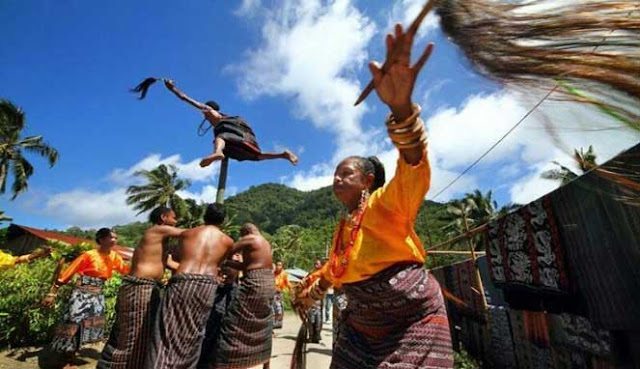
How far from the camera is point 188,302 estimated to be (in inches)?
139

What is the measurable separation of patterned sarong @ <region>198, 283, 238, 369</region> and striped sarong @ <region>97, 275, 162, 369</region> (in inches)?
22.8

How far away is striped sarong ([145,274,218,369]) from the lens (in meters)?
3.31

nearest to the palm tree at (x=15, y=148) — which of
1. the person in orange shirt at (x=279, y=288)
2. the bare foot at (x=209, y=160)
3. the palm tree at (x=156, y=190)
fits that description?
the palm tree at (x=156, y=190)

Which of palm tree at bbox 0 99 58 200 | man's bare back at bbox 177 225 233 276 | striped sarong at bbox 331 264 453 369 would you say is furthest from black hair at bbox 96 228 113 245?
palm tree at bbox 0 99 58 200

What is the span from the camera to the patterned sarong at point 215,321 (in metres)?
3.85

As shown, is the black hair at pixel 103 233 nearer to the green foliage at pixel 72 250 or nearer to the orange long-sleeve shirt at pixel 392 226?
the green foliage at pixel 72 250

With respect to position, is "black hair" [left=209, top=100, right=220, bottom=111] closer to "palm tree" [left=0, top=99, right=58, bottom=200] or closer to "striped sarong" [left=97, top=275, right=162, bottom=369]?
"striped sarong" [left=97, top=275, right=162, bottom=369]

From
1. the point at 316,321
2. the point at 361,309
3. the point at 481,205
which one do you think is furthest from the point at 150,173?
the point at 361,309

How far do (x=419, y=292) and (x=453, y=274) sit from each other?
730 centimetres

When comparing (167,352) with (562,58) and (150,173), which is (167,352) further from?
(150,173)

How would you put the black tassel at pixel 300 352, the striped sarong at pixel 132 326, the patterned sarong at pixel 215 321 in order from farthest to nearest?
the patterned sarong at pixel 215 321, the striped sarong at pixel 132 326, the black tassel at pixel 300 352

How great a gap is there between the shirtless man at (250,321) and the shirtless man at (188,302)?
0.96ft

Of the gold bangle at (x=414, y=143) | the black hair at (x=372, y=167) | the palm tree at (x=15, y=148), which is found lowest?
the gold bangle at (x=414, y=143)

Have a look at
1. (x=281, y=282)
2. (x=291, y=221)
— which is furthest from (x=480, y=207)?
(x=291, y=221)
